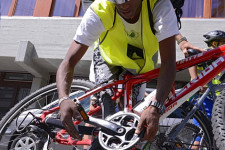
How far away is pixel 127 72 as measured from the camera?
2152mm

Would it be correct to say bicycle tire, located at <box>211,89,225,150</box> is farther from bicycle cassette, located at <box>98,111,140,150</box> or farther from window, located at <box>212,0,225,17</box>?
window, located at <box>212,0,225,17</box>

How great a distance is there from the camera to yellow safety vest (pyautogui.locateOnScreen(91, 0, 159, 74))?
6.14 feet

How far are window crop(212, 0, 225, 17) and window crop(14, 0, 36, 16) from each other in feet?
18.2

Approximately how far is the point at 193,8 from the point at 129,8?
6.45 meters

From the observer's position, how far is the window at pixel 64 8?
851 centimetres

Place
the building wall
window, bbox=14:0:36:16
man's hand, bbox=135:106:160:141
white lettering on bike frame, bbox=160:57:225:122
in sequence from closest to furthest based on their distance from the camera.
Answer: man's hand, bbox=135:106:160:141
white lettering on bike frame, bbox=160:57:225:122
the building wall
window, bbox=14:0:36:16

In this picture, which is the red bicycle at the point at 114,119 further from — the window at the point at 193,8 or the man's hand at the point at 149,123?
the window at the point at 193,8

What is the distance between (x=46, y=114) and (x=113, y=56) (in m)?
0.72

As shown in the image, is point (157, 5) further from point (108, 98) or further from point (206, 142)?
point (206, 142)

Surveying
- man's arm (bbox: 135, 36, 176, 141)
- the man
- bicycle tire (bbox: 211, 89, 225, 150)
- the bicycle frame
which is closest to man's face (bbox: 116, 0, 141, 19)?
the man

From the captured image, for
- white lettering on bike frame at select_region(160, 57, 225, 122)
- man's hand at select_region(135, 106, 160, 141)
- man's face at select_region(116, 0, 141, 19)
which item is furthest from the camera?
white lettering on bike frame at select_region(160, 57, 225, 122)

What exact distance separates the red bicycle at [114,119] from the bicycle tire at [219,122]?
19 cm

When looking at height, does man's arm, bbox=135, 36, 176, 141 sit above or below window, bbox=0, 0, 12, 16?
below

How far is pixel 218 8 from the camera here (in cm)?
751
